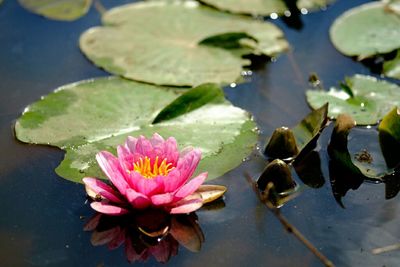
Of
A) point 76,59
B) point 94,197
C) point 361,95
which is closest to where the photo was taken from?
point 94,197

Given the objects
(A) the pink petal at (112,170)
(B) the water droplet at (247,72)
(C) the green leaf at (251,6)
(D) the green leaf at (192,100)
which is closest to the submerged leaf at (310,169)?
(D) the green leaf at (192,100)

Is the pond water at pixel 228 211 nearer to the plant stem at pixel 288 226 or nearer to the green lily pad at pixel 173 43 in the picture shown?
the plant stem at pixel 288 226

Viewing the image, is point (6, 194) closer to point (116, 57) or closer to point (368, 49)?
point (116, 57)

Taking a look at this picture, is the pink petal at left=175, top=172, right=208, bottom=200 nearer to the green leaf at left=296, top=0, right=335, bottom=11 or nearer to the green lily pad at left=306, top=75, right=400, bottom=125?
the green lily pad at left=306, top=75, right=400, bottom=125

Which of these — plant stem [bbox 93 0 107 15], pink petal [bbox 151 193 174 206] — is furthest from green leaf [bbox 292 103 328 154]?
plant stem [bbox 93 0 107 15]

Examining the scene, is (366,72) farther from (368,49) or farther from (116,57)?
(116,57)

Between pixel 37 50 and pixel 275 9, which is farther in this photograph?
pixel 275 9

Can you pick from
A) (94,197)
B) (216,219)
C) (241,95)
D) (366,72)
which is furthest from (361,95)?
(94,197)

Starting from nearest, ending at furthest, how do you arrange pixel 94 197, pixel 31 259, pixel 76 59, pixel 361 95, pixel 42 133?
pixel 31 259, pixel 94 197, pixel 42 133, pixel 361 95, pixel 76 59
